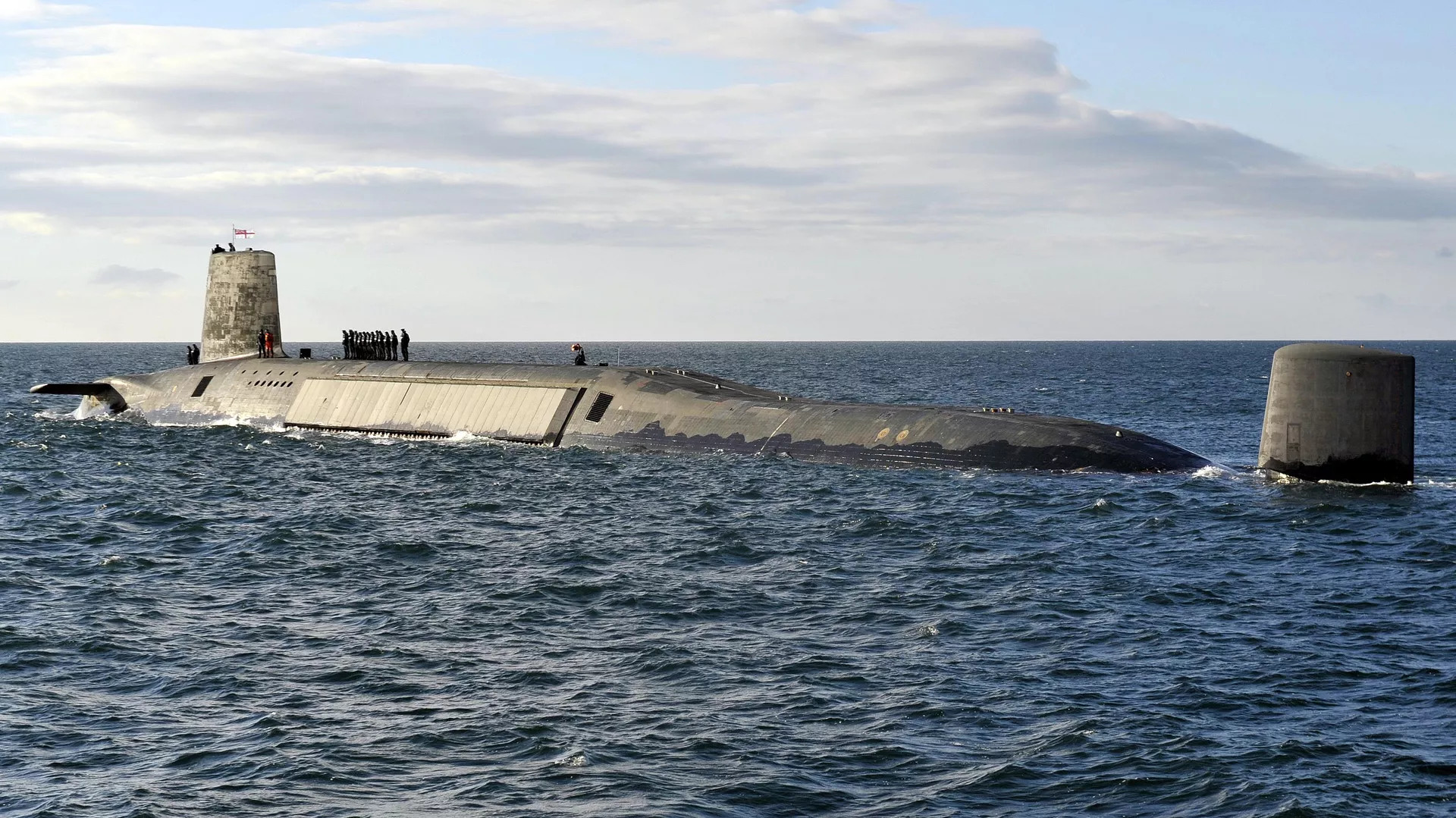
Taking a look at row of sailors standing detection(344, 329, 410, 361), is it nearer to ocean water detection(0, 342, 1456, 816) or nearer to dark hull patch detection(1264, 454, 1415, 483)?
ocean water detection(0, 342, 1456, 816)

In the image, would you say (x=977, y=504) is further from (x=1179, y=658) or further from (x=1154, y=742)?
(x=1154, y=742)

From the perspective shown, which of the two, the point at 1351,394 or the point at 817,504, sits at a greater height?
the point at 1351,394

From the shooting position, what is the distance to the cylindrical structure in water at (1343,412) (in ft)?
97.9

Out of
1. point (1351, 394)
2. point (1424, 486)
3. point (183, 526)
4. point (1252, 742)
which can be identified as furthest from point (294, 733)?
point (1424, 486)

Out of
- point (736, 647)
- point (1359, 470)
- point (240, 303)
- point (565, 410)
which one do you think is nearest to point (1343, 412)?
point (1359, 470)

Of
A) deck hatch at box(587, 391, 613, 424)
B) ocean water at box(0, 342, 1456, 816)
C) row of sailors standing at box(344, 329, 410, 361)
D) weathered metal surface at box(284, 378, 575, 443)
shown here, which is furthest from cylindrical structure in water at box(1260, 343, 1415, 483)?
row of sailors standing at box(344, 329, 410, 361)

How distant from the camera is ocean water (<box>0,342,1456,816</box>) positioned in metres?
14.1

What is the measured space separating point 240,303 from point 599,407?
20.1 m

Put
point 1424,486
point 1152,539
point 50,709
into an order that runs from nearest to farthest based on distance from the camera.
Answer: point 50,709, point 1152,539, point 1424,486

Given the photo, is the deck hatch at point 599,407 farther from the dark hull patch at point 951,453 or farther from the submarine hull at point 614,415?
the dark hull patch at point 951,453

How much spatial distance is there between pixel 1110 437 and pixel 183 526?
2335 cm

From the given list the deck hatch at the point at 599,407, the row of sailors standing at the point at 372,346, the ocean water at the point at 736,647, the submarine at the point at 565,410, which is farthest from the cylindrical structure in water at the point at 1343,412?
the row of sailors standing at the point at 372,346

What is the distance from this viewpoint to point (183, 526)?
30.6m

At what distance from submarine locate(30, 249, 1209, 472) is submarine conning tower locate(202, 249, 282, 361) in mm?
59
